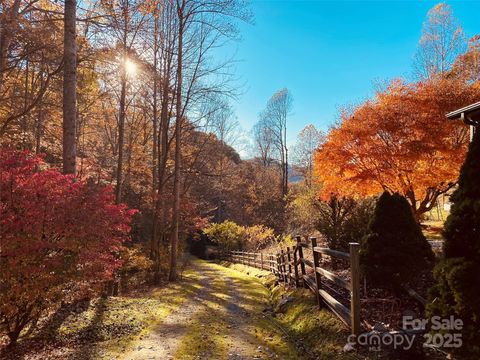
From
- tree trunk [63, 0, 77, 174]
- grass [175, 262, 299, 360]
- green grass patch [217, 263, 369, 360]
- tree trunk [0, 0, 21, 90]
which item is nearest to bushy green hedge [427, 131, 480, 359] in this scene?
green grass patch [217, 263, 369, 360]

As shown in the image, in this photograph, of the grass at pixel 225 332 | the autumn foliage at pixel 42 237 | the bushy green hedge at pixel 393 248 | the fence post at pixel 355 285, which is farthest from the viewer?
the bushy green hedge at pixel 393 248

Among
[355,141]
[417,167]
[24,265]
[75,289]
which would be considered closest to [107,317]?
[75,289]

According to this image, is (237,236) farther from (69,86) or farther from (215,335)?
(69,86)

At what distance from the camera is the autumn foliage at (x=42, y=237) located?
4.61m

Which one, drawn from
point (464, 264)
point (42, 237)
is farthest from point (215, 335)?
point (464, 264)

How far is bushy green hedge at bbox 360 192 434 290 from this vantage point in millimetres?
5699

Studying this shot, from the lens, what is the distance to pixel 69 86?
7.07 m

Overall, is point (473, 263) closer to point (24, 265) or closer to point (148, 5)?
point (24, 265)

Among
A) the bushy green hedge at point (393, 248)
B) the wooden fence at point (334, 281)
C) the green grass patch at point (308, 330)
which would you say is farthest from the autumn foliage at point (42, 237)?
the bushy green hedge at point (393, 248)

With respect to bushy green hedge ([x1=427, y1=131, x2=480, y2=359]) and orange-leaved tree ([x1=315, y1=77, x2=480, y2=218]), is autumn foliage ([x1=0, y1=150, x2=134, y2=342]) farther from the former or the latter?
orange-leaved tree ([x1=315, y1=77, x2=480, y2=218])

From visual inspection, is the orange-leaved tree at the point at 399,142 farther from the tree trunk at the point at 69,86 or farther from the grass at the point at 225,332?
the tree trunk at the point at 69,86

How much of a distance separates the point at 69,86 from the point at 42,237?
146 inches

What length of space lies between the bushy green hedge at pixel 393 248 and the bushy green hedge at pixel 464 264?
7.47 feet

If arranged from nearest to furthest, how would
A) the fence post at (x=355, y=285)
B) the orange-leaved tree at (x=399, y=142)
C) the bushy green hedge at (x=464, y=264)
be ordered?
the bushy green hedge at (x=464, y=264) < the fence post at (x=355, y=285) < the orange-leaved tree at (x=399, y=142)
